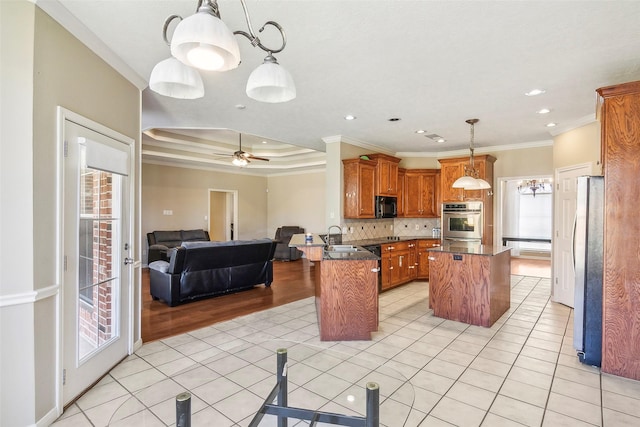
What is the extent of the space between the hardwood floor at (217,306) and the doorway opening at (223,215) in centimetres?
342

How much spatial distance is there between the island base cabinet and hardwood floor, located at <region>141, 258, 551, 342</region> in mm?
1465

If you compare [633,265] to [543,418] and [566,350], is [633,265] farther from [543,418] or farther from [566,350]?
[543,418]

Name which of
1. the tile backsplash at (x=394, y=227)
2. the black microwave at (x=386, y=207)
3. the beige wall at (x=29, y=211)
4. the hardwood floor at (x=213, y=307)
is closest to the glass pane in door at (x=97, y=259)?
the beige wall at (x=29, y=211)

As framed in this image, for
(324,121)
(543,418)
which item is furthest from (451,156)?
(543,418)

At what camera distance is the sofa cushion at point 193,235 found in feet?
→ 27.3

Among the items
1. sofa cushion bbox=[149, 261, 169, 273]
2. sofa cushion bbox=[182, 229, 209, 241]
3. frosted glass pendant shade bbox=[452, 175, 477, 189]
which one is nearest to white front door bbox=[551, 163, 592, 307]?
frosted glass pendant shade bbox=[452, 175, 477, 189]

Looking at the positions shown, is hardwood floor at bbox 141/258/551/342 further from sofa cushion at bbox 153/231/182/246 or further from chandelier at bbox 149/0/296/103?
chandelier at bbox 149/0/296/103

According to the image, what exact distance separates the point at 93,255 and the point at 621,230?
14.5ft

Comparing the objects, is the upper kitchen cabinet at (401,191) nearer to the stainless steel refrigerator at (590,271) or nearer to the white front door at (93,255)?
the stainless steel refrigerator at (590,271)

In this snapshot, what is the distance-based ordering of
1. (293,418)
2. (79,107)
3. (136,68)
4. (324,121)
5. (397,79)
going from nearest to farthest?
(293,418)
(79,107)
(136,68)
(397,79)
(324,121)

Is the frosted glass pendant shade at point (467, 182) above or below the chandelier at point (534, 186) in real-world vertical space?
below

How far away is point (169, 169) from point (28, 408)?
7.27 meters

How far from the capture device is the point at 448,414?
7.11 ft

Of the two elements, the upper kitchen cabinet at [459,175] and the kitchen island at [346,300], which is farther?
the upper kitchen cabinet at [459,175]
